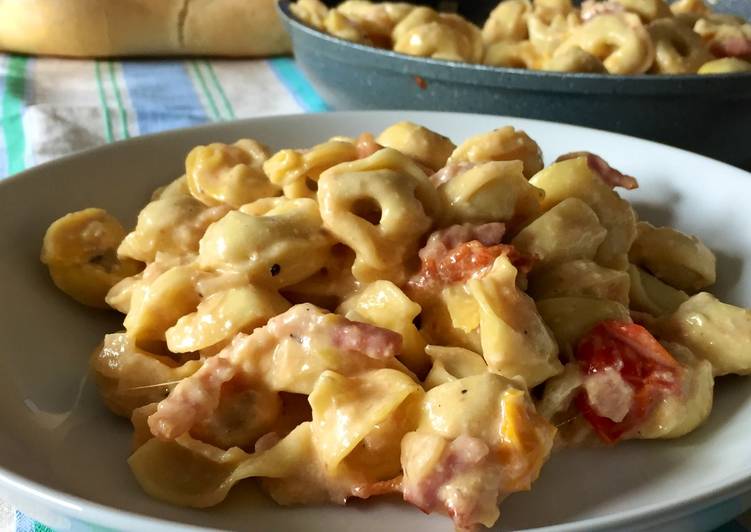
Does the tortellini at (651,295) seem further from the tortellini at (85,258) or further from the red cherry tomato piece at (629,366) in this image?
the tortellini at (85,258)

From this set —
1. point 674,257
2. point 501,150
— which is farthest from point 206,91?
point 674,257

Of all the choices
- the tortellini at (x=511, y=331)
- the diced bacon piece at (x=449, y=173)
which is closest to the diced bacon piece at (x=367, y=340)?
the tortellini at (x=511, y=331)

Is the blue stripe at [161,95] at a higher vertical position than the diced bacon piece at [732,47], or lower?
lower

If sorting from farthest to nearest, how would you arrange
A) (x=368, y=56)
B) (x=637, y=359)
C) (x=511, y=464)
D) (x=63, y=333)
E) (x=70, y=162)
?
1. (x=368, y=56)
2. (x=70, y=162)
3. (x=63, y=333)
4. (x=637, y=359)
5. (x=511, y=464)

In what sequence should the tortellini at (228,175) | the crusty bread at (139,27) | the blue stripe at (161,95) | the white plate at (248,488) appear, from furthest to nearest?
the crusty bread at (139,27) < the blue stripe at (161,95) < the tortellini at (228,175) < the white plate at (248,488)

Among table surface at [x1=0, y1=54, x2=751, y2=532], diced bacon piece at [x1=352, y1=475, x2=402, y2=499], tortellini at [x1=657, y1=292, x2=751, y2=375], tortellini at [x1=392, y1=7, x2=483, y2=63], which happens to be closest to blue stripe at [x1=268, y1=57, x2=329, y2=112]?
table surface at [x1=0, y1=54, x2=751, y2=532]

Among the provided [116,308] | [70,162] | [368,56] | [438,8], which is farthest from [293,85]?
[116,308]

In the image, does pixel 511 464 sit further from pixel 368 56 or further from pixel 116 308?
pixel 368 56
